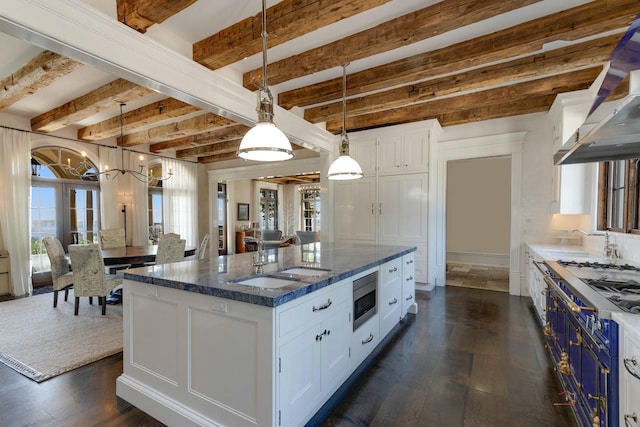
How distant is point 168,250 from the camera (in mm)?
3766

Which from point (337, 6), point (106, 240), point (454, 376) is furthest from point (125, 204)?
point (454, 376)

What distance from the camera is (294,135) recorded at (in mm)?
4434

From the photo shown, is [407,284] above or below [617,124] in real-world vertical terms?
below

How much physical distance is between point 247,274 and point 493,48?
2992mm

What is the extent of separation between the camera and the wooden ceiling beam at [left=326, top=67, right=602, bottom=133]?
3588mm

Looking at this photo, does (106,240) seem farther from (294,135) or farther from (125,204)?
(294,135)

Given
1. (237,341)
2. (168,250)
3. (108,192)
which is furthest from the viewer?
(108,192)

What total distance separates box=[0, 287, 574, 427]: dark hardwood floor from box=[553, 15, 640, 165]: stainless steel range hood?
167 centimetres

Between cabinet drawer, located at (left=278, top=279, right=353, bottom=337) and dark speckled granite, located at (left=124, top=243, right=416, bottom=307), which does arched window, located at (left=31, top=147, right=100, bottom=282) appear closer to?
dark speckled granite, located at (left=124, top=243, right=416, bottom=307)

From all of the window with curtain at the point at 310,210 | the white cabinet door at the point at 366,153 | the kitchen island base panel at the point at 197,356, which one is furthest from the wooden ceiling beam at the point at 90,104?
the window with curtain at the point at 310,210

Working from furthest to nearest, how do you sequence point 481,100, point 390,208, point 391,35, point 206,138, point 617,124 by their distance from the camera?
point 206,138, point 390,208, point 481,100, point 391,35, point 617,124

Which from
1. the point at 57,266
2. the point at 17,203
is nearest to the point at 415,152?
the point at 57,266

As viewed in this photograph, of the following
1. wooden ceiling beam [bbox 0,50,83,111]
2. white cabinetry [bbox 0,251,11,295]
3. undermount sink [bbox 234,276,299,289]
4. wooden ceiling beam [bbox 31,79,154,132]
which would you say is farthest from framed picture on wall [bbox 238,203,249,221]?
undermount sink [bbox 234,276,299,289]

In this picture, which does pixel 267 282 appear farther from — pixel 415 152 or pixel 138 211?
pixel 138 211
